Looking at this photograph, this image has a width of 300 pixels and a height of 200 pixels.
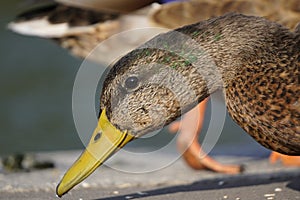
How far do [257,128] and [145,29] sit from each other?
2.29 meters

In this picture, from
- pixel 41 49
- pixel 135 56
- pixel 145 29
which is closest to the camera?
pixel 135 56

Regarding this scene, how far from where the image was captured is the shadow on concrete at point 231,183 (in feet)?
15.6

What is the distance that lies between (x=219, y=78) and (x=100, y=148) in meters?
0.60

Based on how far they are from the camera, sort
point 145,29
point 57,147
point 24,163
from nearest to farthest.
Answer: point 24,163 < point 145,29 < point 57,147

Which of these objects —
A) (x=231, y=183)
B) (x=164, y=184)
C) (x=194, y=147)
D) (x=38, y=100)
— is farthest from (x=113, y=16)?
(x=38, y=100)

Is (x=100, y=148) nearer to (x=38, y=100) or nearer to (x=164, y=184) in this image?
(x=164, y=184)

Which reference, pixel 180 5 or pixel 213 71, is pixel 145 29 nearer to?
pixel 180 5

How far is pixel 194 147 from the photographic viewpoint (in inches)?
243

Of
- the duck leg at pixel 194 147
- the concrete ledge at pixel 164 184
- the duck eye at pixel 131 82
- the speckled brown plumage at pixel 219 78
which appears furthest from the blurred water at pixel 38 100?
the duck eye at pixel 131 82

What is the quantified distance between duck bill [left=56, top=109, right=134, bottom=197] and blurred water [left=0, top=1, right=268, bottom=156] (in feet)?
12.0

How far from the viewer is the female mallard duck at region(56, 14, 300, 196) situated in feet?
13.3

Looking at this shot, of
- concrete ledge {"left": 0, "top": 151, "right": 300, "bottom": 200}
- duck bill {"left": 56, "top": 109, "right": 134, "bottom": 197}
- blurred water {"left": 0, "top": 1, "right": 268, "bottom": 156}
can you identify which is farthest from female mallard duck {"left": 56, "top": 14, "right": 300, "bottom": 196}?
blurred water {"left": 0, "top": 1, "right": 268, "bottom": 156}

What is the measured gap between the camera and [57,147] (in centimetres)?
857

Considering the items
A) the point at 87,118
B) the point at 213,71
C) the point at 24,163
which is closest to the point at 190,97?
the point at 213,71
